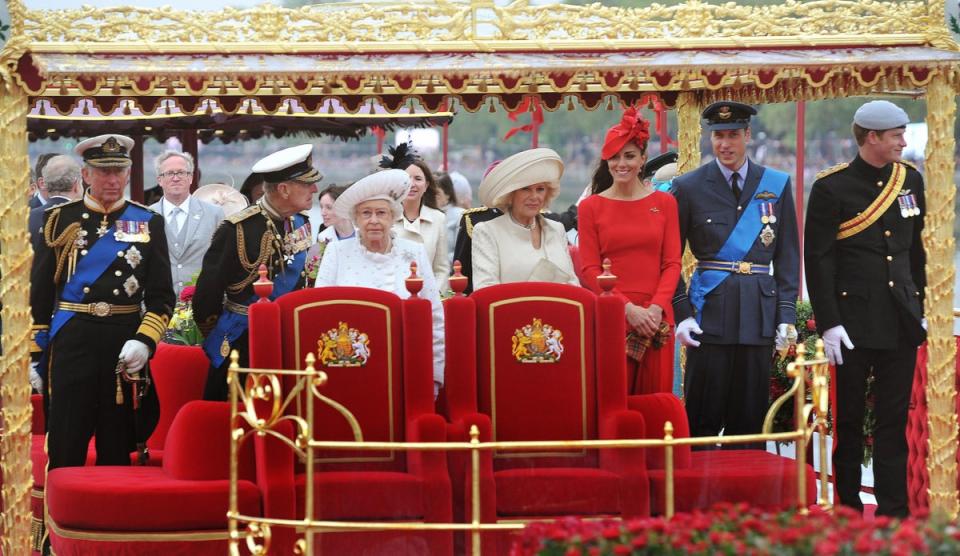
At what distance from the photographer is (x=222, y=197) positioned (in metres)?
10.5

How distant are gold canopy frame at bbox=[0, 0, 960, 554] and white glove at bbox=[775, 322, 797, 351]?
0.57m

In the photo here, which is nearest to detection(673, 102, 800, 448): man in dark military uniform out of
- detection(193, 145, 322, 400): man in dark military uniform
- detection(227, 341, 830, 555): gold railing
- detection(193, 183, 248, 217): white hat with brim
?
detection(227, 341, 830, 555): gold railing

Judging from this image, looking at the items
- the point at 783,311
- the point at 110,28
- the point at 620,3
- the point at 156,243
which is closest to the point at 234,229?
the point at 156,243

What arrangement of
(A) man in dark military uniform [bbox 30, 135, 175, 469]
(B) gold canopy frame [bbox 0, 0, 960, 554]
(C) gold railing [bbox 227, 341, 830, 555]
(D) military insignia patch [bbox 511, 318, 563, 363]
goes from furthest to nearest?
1. (A) man in dark military uniform [bbox 30, 135, 175, 469]
2. (B) gold canopy frame [bbox 0, 0, 960, 554]
3. (D) military insignia patch [bbox 511, 318, 563, 363]
4. (C) gold railing [bbox 227, 341, 830, 555]

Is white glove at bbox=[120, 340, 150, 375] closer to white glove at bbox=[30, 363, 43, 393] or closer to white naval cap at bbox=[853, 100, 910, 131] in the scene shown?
white glove at bbox=[30, 363, 43, 393]

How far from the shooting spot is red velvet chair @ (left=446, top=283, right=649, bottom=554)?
568cm

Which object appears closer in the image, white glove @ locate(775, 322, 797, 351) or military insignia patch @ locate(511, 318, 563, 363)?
military insignia patch @ locate(511, 318, 563, 363)

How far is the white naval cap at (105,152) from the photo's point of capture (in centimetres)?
636

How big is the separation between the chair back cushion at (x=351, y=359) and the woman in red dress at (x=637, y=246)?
45.4 inches

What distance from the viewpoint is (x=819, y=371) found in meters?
5.39

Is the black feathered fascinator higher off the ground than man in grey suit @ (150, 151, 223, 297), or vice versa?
the black feathered fascinator

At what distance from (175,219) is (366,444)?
3904 mm

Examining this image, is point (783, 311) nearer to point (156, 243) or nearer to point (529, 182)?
point (529, 182)

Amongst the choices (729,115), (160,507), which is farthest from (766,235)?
(160,507)
